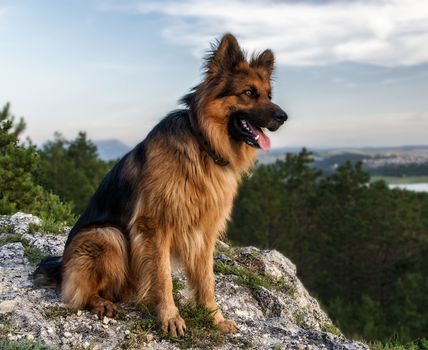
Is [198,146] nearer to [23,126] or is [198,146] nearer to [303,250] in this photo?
[23,126]

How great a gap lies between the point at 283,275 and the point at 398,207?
113ft

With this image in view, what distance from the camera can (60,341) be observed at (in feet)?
14.8

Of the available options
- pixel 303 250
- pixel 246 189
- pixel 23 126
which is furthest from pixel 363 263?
pixel 23 126

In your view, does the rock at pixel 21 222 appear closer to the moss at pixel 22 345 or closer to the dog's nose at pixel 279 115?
the moss at pixel 22 345

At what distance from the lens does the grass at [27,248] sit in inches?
261

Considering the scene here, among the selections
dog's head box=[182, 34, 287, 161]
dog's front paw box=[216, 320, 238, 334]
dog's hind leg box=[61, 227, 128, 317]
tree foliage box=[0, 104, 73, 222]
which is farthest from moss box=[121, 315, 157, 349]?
tree foliage box=[0, 104, 73, 222]

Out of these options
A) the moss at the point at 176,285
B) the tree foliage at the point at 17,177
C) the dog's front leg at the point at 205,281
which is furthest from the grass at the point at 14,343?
the tree foliage at the point at 17,177

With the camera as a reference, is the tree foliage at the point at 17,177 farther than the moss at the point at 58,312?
Yes

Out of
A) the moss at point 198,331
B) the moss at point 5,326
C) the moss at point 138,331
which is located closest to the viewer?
the moss at point 5,326

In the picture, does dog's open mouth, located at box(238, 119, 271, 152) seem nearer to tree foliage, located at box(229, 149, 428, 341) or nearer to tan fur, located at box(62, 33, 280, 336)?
tan fur, located at box(62, 33, 280, 336)

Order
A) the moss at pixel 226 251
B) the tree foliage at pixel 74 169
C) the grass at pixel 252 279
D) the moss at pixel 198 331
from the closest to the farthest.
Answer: the moss at pixel 198 331 → the grass at pixel 252 279 → the moss at pixel 226 251 → the tree foliage at pixel 74 169

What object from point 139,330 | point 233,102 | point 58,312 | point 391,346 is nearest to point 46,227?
point 58,312

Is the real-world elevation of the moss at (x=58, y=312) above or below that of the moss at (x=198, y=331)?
above

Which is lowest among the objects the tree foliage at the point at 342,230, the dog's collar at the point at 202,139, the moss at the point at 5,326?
the tree foliage at the point at 342,230
